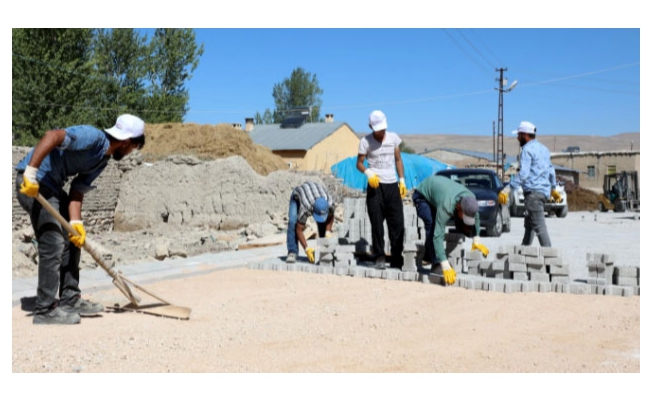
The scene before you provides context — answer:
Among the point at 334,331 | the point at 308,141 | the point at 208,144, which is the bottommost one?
the point at 334,331

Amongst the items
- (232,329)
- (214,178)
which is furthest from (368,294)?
(214,178)

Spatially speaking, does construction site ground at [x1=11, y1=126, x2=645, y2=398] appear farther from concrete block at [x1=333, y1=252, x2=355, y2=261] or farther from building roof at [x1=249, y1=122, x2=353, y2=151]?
building roof at [x1=249, y1=122, x2=353, y2=151]

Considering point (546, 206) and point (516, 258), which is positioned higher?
point (546, 206)

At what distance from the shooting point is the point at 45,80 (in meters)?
28.0

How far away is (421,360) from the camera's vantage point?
4.79 m

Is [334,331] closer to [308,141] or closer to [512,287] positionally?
[512,287]

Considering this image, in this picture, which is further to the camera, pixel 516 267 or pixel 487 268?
pixel 487 268

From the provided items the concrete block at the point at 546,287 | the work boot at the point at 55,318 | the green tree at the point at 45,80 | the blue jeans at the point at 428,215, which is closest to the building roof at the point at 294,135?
the green tree at the point at 45,80

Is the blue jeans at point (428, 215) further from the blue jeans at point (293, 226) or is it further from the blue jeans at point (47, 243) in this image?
the blue jeans at point (47, 243)

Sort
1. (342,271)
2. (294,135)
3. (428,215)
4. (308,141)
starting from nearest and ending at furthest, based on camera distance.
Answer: (428,215) < (342,271) < (308,141) < (294,135)

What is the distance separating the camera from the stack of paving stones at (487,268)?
735 centimetres

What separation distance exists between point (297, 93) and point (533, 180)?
48431 mm

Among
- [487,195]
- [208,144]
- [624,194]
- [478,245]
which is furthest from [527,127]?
[624,194]

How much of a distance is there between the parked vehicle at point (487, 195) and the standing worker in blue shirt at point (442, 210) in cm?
646
